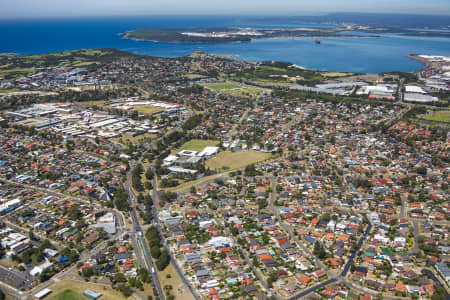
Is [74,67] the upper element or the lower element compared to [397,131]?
upper

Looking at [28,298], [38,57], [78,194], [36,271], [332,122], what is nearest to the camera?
[28,298]

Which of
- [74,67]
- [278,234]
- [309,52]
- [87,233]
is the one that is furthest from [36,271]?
[309,52]

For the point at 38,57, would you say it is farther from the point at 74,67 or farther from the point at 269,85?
the point at 269,85

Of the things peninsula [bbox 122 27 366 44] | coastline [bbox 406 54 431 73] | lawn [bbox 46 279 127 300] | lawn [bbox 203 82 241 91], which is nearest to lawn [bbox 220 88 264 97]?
lawn [bbox 203 82 241 91]

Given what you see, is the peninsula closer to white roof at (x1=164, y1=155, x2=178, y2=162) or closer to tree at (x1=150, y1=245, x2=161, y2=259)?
white roof at (x1=164, y1=155, x2=178, y2=162)

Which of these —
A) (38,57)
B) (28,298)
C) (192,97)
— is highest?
(38,57)

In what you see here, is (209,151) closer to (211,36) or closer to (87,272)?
(87,272)

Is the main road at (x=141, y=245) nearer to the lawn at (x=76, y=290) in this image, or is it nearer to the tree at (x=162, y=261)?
the tree at (x=162, y=261)
